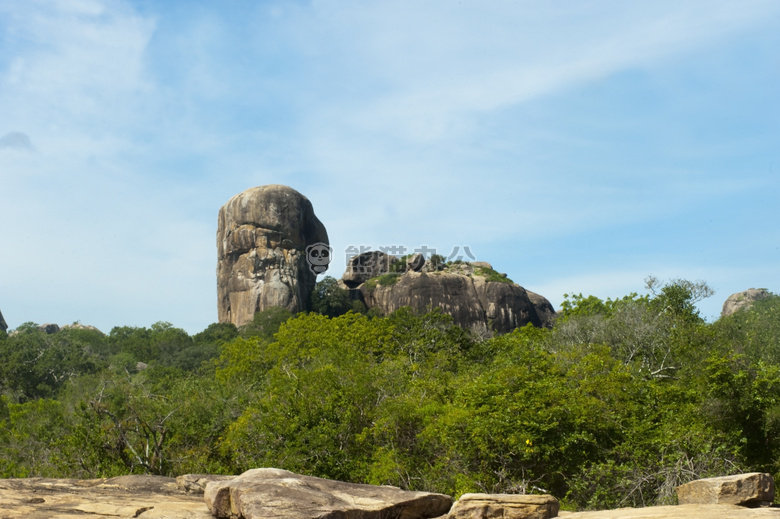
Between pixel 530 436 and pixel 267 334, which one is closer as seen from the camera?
pixel 530 436

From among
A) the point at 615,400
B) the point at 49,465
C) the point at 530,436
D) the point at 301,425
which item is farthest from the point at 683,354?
the point at 49,465

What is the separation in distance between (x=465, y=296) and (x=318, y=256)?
12420 mm

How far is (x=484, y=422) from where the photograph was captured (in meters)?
12.6

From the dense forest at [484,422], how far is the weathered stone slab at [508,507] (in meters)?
3.29

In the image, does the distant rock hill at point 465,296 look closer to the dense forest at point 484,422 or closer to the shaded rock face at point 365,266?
the shaded rock face at point 365,266

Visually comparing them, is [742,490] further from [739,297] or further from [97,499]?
[739,297]

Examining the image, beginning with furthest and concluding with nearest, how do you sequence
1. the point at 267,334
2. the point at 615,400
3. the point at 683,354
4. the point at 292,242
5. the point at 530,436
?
the point at 292,242 < the point at 267,334 < the point at 683,354 < the point at 615,400 < the point at 530,436

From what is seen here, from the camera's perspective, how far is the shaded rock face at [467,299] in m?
51.7

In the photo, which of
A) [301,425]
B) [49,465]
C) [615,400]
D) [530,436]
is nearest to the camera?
[530,436]

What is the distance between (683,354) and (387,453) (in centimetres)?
969

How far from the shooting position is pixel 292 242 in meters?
52.3

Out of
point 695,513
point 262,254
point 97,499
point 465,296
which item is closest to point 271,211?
point 262,254

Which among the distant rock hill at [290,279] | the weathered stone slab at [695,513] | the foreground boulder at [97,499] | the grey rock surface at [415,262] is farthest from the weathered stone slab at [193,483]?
the grey rock surface at [415,262]

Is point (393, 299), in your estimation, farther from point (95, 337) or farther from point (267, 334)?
point (95, 337)
